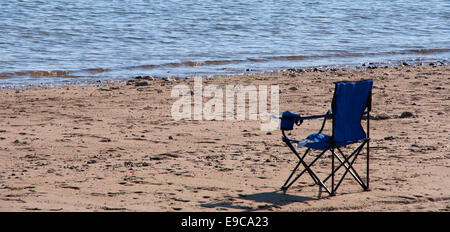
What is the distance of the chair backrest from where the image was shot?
188 inches

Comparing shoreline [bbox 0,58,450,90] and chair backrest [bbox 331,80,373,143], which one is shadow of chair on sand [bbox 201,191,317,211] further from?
shoreline [bbox 0,58,450,90]

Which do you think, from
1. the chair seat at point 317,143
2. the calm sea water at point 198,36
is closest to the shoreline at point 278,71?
the calm sea water at point 198,36

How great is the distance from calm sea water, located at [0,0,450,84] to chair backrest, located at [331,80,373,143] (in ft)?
25.0

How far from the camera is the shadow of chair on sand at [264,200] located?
4.65 meters

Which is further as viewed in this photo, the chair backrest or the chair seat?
the chair seat

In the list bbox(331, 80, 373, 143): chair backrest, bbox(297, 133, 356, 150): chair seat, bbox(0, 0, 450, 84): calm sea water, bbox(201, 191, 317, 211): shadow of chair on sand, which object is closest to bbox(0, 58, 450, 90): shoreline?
bbox(0, 0, 450, 84): calm sea water

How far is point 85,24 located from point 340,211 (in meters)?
15.4

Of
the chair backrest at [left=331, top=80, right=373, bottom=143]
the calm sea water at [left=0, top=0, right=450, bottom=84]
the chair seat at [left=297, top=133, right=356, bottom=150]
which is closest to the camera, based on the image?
the chair backrest at [left=331, top=80, right=373, bottom=143]

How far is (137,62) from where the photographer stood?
44.5 feet

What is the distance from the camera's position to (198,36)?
17297mm

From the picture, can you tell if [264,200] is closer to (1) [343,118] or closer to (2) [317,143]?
(2) [317,143]

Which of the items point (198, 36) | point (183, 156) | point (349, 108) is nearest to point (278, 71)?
point (198, 36)

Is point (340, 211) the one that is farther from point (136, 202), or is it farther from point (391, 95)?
point (391, 95)
